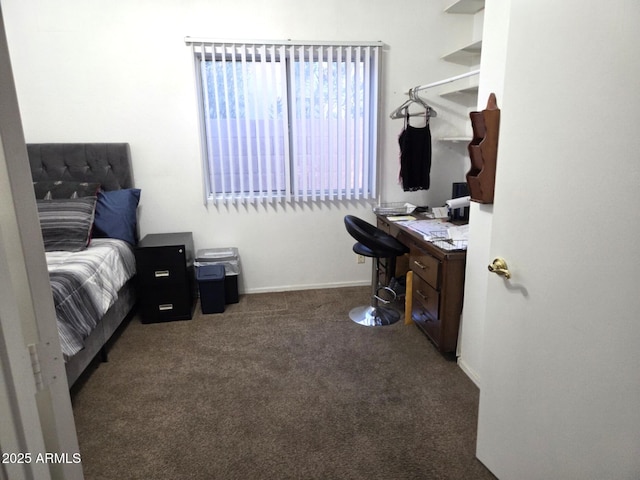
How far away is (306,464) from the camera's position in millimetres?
1728

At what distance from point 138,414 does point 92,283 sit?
2.86 ft

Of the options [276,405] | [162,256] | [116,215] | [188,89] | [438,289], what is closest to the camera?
[276,405]

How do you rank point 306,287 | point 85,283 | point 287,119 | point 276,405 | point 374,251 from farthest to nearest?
point 306,287, point 287,119, point 374,251, point 85,283, point 276,405

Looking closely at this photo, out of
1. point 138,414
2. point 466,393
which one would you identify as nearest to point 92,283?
point 138,414

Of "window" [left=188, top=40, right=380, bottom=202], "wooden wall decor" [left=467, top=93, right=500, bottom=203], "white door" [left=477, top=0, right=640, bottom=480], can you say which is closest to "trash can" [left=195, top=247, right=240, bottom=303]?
"window" [left=188, top=40, right=380, bottom=202]

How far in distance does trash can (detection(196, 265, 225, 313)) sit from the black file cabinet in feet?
0.34

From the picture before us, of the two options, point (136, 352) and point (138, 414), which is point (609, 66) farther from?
point (136, 352)

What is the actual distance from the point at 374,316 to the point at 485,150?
1.65 metres

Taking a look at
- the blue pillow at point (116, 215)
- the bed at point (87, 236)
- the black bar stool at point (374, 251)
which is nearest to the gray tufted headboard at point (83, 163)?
the bed at point (87, 236)

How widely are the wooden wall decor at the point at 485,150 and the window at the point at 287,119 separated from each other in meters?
1.68

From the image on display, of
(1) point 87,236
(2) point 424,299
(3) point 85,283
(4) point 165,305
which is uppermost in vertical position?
(1) point 87,236

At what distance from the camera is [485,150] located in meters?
1.91

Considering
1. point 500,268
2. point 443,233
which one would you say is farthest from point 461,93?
point 500,268

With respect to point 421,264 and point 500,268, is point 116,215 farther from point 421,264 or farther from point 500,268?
point 500,268
